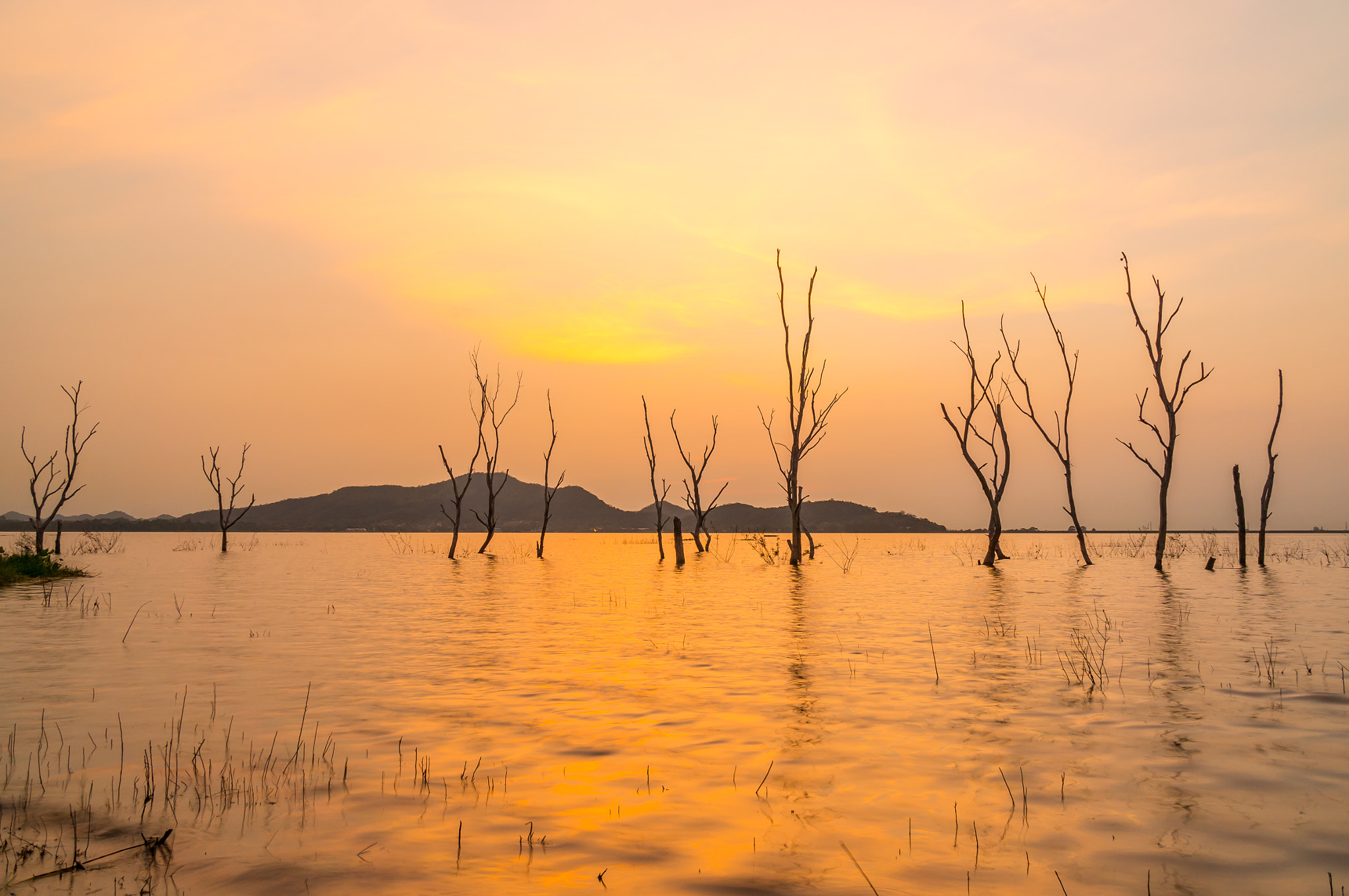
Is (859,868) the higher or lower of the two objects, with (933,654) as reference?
higher

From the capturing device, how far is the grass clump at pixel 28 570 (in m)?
20.7

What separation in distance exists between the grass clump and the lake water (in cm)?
911

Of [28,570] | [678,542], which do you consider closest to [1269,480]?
[678,542]

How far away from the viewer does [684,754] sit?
227 inches

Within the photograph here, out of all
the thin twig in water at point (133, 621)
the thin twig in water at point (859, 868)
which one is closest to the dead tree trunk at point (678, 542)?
the thin twig in water at point (133, 621)

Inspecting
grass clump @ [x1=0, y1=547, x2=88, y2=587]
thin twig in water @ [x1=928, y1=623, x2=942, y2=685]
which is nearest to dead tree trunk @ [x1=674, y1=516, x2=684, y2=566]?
grass clump @ [x1=0, y1=547, x2=88, y2=587]

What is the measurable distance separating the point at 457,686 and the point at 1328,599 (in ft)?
56.4

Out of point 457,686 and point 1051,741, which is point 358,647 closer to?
point 457,686

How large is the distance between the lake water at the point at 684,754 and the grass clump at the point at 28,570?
29.9 ft

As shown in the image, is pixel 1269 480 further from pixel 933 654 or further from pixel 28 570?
pixel 28 570

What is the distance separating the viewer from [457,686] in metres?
8.27

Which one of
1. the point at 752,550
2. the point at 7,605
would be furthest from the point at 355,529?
the point at 7,605

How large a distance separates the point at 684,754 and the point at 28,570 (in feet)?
79.2

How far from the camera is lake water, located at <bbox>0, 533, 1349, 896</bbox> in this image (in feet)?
12.6
